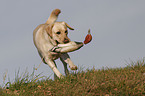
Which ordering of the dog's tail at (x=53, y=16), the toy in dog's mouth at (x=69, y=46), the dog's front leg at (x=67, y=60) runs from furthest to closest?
1. the dog's tail at (x=53, y=16)
2. the dog's front leg at (x=67, y=60)
3. the toy in dog's mouth at (x=69, y=46)

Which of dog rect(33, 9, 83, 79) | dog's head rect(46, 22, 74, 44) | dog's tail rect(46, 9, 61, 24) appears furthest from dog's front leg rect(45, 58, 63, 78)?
dog's tail rect(46, 9, 61, 24)

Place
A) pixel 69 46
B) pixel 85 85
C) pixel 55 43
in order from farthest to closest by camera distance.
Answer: pixel 55 43
pixel 69 46
pixel 85 85

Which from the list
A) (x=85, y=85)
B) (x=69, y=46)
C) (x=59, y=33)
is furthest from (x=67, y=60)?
(x=85, y=85)

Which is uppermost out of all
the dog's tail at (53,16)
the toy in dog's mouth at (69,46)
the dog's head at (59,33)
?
A: the dog's tail at (53,16)

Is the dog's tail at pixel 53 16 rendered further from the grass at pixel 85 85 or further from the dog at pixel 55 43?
the grass at pixel 85 85

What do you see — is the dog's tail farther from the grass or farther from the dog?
the grass

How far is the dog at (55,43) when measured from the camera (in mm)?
7176

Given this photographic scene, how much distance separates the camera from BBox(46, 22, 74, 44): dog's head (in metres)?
7.17

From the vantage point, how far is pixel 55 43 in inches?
289

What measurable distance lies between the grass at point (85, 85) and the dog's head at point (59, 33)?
1.04 metres

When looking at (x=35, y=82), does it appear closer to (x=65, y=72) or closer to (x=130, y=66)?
(x=65, y=72)

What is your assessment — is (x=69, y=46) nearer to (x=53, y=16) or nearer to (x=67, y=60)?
(x=67, y=60)

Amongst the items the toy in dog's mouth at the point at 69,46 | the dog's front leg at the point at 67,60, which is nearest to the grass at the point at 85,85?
the dog's front leg at the point at 67,60

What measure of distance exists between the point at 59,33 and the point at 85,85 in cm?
165
